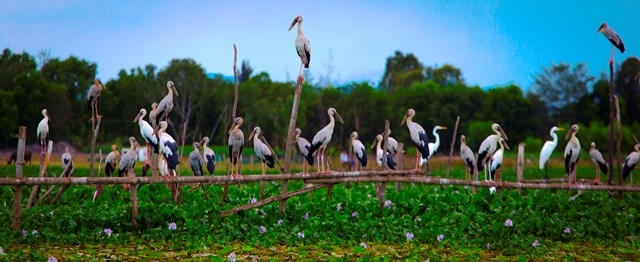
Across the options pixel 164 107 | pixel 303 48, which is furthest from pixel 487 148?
pixel 164 107

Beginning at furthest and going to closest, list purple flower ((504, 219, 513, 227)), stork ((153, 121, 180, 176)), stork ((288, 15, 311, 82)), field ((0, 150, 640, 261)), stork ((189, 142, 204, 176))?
1. stork ((189, 142, 204, 176))
2. stork ((288, 15, 311, 82))
3. stork ((153, 121, 180, 176))
4. purple flower ((504, 219, 513, 227))
5. field ((0, 150, 640, 261))

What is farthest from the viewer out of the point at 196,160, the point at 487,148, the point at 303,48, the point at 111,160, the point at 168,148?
the point at 487,148

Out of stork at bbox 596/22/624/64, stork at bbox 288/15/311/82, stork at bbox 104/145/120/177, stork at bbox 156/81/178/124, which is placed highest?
stork at bbox 596/22/624/64

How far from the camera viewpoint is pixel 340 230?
1002cm

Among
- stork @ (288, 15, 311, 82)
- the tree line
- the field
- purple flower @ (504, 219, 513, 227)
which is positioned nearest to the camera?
the field

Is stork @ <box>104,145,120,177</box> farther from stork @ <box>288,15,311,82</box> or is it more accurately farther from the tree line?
the tree line

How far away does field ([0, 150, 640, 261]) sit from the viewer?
8617 millimetres

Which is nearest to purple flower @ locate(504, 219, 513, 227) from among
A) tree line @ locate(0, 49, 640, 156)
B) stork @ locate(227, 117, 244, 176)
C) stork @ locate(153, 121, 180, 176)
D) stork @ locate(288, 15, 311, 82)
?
stork @ locate(288, 15, 311, 82)

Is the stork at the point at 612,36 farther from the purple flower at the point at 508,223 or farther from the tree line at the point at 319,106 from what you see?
the tree line at the point at 319,106

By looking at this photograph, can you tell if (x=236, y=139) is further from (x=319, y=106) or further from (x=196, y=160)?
(x=319, y=106)

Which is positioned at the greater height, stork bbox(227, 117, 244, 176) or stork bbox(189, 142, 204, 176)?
stork bbox(227, 117, 244, 176)

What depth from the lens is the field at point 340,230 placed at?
8617mm

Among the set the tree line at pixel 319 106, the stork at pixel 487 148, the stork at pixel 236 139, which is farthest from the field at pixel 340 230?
the tree line at pixel 319 106

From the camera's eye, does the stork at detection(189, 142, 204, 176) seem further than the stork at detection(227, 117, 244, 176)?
Yes
